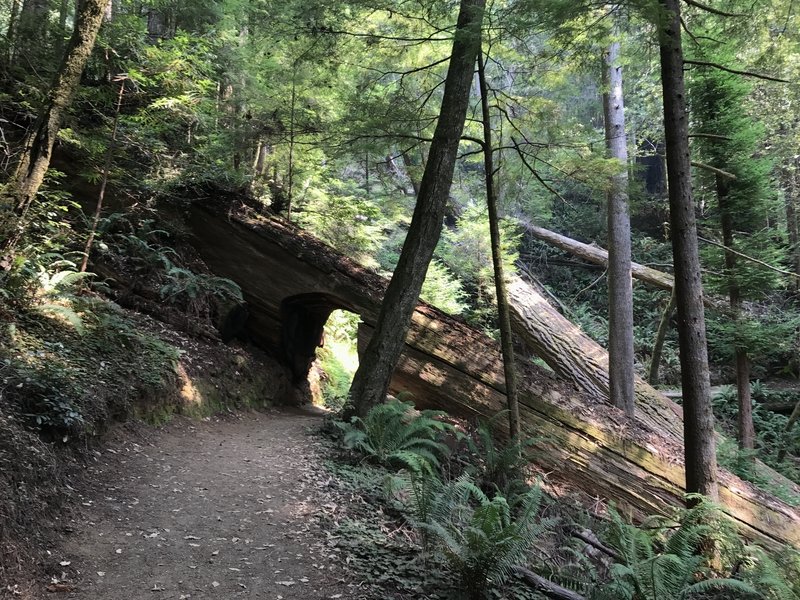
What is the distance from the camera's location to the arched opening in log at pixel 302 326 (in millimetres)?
9562

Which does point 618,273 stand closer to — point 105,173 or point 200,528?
point 200,528

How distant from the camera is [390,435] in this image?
6527mm

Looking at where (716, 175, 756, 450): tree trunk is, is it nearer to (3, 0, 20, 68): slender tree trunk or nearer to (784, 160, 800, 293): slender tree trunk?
(784, 160, 800, 293): slender tree trunk

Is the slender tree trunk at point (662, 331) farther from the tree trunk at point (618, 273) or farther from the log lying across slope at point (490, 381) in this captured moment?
the tree trunk at point (618, 273)

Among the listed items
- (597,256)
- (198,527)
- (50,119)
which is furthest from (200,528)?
(597,256)

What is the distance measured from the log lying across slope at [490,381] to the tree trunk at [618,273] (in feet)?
1.75

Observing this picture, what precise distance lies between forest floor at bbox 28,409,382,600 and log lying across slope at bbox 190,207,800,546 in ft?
10.4

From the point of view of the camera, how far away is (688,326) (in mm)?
5930

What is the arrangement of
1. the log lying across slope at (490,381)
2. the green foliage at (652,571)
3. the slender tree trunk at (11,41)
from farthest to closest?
the slender tree trunk at (11,41)
the log lying across slope at (490,381)
the green foliage at (652,571)

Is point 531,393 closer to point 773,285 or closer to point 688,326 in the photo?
point 688,326

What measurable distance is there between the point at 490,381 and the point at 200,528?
541 centimetres

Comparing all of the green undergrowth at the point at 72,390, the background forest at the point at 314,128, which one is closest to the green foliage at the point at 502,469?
the background forest at the point at 314,128

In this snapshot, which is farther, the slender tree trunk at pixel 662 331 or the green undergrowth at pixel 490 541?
the slender tree trunk at pixel 662 331

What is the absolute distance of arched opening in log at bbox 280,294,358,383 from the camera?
9.56 metres
